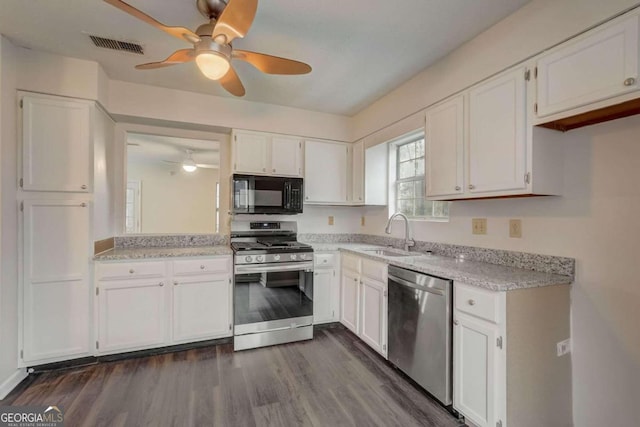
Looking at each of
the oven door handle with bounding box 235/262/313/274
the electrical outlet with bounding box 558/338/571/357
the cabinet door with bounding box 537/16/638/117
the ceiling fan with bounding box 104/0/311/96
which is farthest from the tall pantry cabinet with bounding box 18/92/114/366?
the electrical outlet with bounding box 558/338/571/357

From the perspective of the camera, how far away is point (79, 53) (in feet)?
7.37

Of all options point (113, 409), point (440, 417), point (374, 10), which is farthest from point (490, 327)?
point (113, 409)

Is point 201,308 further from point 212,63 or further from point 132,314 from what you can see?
point 212,63

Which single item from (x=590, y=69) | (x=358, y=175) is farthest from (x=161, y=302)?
(x=590, y=69)

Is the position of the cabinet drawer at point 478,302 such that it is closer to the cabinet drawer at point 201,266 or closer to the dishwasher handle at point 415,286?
the dishwasher handle at point 415,286

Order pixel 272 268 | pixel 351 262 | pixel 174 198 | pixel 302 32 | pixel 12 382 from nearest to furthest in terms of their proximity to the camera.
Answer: pixel 302 32 < pixel 12 382 < pixel 272 268 < pixel 351 262 < pixel 174 198

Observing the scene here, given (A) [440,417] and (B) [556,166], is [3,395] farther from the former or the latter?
(B) [556,166]

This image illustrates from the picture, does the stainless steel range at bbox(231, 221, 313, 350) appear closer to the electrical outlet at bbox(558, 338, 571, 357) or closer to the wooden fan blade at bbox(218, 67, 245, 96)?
the wooden fan blade at bbox(218, 67, 245, 96)

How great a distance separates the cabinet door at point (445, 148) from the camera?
212 centimetres

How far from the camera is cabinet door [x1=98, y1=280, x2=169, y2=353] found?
241cm

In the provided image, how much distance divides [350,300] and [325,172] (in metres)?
1.53

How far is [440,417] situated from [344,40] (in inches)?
103

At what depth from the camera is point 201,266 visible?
8.84 feet

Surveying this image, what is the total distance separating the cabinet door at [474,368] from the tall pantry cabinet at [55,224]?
285cm
